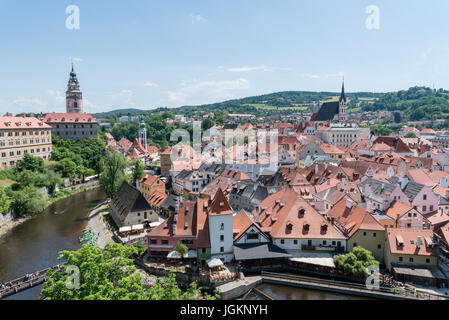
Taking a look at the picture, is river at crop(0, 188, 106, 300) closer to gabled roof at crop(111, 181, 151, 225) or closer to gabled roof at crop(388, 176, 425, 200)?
gabled roof at crop(111, 181, 151, 225)

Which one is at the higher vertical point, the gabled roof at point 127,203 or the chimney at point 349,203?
the chimney at point 349,203

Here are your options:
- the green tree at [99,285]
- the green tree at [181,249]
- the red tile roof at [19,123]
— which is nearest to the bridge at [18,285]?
the green tree at [181,249]

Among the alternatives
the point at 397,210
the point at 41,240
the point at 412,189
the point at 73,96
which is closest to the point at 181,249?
the point at 41,240

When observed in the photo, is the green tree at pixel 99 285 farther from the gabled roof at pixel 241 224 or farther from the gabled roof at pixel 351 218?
the gabled roof at pixel 351 218

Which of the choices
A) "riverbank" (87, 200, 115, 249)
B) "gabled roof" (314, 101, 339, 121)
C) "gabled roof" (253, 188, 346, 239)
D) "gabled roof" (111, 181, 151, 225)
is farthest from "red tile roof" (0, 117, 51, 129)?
"gabled roof" (314, 101, 339, 121)

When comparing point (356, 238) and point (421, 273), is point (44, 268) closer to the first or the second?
point (356, 238)

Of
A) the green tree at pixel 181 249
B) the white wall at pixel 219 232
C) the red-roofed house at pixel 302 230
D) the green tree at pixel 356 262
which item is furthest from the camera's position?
the red-roofed house at pixel 302 230
